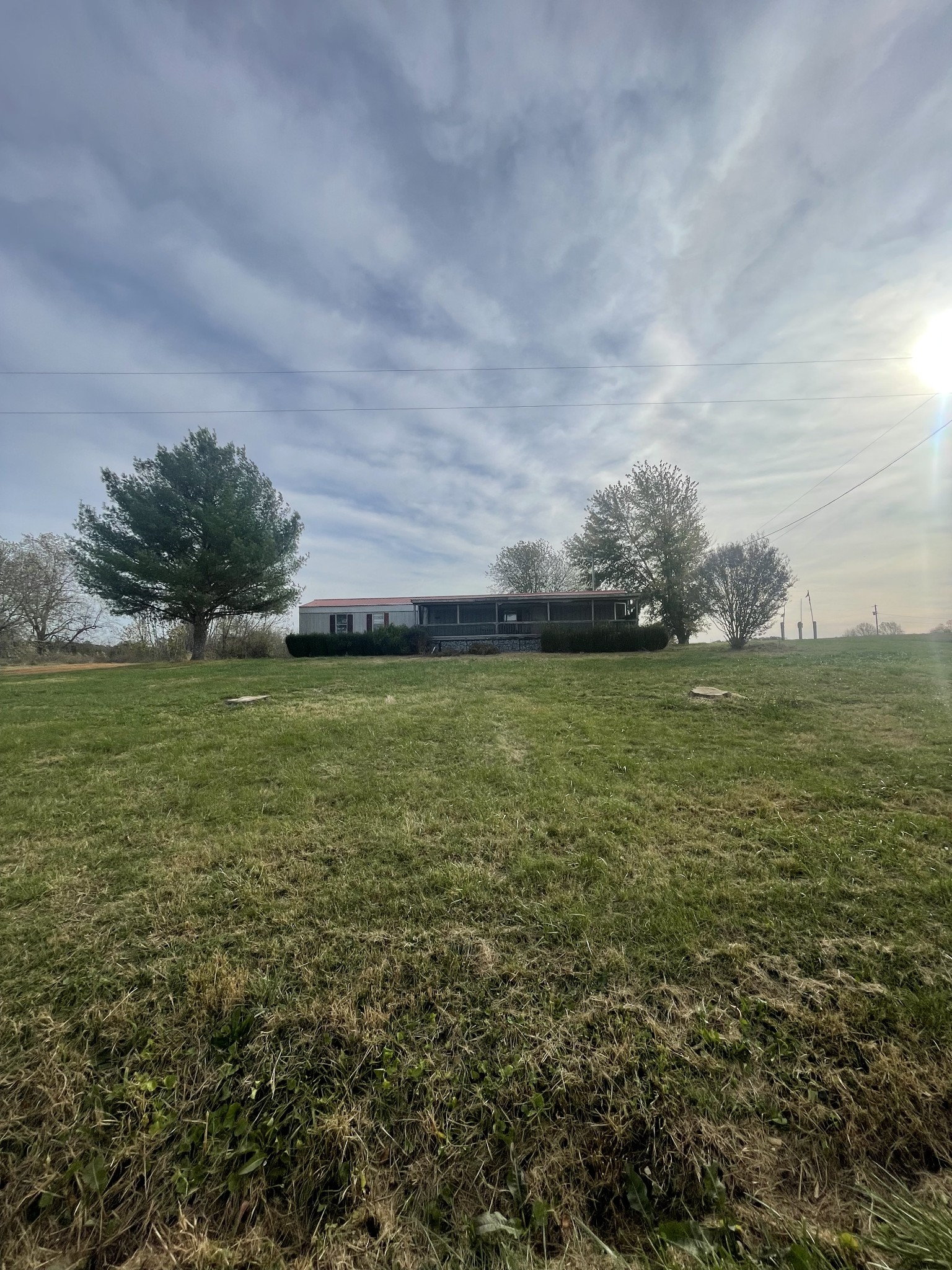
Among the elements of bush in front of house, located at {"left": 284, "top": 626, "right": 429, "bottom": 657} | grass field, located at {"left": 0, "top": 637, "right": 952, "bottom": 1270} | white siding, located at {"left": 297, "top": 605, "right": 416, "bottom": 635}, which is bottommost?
grass field, located at {"left": 0, "top": 637, "right": 952, "bottom": 1270}

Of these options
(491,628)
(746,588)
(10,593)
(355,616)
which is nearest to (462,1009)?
(746,588)

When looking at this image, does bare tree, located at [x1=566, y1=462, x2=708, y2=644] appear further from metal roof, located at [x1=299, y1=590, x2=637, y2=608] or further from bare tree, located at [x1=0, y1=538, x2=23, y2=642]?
bare tree, located at [x1=0, y1=538, x2=23, y2=642]

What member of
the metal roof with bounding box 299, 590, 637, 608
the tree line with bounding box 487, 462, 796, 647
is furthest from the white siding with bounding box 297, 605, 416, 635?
the tree line with bounding box 487, 462, 796, 647

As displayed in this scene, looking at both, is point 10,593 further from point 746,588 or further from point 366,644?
point 746,588

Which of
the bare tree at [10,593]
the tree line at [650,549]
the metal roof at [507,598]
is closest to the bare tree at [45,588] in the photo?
the bare tree at [10,593]

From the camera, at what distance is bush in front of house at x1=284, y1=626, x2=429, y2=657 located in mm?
19500

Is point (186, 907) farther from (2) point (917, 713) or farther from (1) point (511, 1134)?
(2) point (917, 713)

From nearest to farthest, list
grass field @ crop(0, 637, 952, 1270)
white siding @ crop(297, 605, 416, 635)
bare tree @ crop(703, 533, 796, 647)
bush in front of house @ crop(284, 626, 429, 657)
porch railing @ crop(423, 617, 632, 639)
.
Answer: grass field @ crop(0, 637, 952, 1270), bare tree @ crop(703, 533, 796, 647), bush in front of house @ crop(284, 626, 429, 657), porch railing @ crop(423, 617, 632, 639), white siding @ crop(297, 605, 416, 635)

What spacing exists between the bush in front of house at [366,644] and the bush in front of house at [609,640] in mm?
5526

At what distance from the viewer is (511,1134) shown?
156 centimetres

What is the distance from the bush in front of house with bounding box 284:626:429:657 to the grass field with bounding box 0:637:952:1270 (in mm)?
15278

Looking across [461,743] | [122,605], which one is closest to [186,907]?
[461,743]

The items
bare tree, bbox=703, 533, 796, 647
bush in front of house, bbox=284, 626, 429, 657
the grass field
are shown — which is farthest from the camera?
bush in front of house, bbox=284, 626, 429, 657

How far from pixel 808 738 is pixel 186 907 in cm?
581
